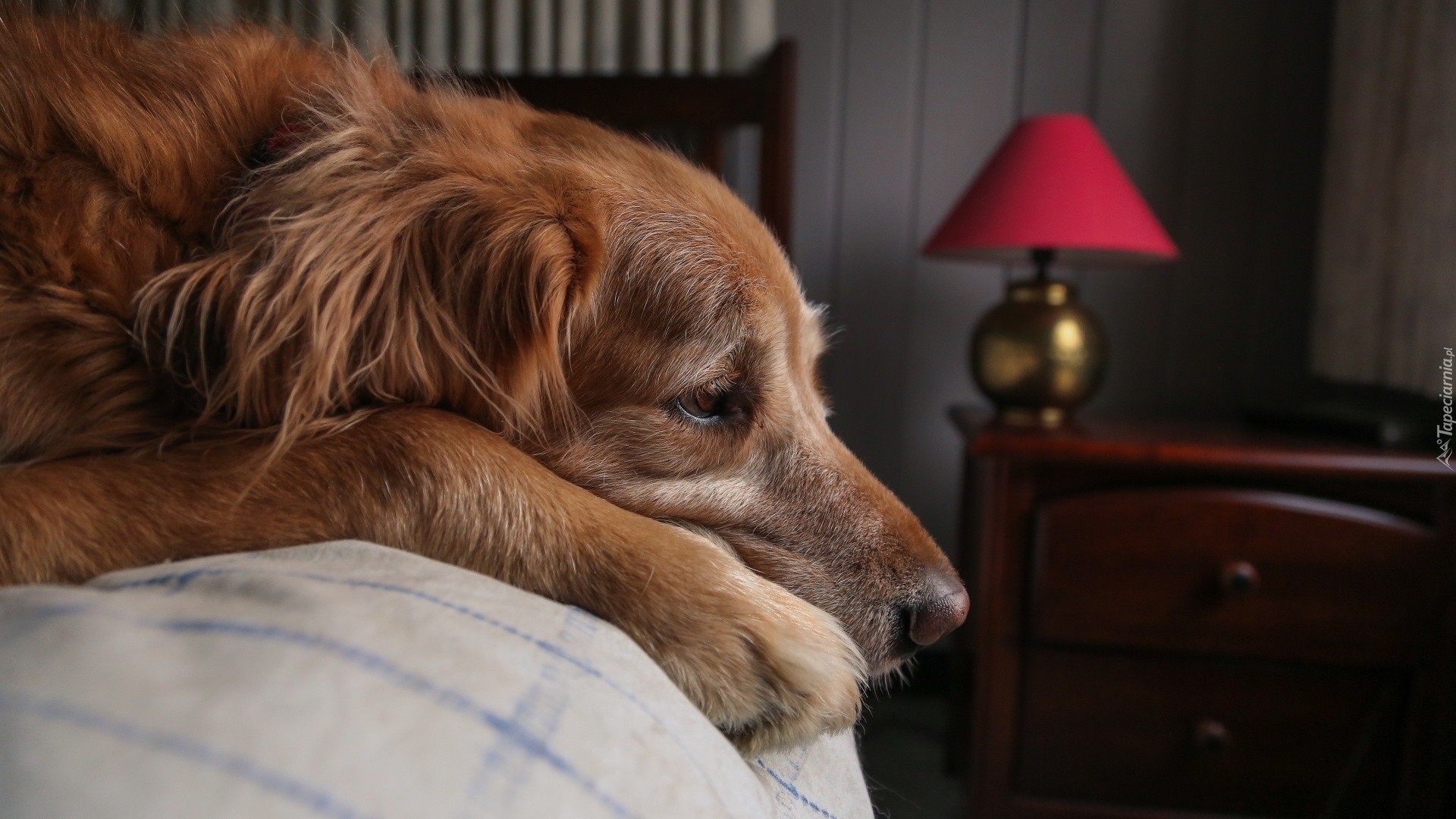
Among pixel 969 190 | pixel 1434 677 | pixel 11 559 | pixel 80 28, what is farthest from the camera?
pixel 969 190

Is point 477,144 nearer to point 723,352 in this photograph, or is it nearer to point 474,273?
point 474,273

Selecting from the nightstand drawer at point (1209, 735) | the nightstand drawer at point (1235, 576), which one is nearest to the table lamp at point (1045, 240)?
the nightstand drawer at point (1235, 576)

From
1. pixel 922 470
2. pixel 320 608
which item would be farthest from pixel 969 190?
pixel 320 608

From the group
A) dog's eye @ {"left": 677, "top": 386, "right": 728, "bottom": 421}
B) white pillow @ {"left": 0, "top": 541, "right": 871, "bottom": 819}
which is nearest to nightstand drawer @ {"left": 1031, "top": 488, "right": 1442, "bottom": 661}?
dog's eye @ {"left": 677, "top": 386, "right": 728, "bottom": 421}

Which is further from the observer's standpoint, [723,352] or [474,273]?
[723,352]

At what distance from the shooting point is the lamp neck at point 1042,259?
1.71m

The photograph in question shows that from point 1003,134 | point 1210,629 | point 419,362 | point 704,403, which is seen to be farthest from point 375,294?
point 1003,134

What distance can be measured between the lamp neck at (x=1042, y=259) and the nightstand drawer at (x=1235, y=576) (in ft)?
1.74

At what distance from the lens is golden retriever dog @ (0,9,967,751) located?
0.52m

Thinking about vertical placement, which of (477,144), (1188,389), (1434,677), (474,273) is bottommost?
(1434,677)

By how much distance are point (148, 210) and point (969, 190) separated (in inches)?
59.4

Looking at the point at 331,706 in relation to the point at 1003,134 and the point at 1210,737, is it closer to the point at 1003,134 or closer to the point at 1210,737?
the point at 1210,737

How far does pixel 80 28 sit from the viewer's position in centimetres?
71

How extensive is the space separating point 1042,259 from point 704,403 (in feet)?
4.04
